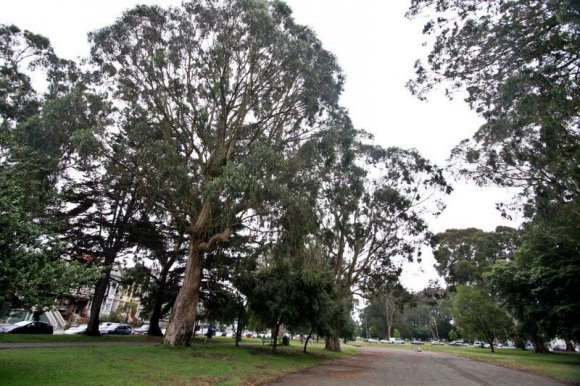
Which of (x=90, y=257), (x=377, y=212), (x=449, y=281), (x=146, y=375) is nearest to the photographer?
(x=146, y=375)

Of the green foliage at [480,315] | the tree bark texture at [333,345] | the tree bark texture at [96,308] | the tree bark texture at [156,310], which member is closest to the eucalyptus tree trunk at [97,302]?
the tree bark texture at [96,308]

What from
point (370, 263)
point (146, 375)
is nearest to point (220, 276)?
point (370, 263)

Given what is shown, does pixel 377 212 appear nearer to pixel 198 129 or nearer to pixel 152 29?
pixel 198 129

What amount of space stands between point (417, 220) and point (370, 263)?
5662 millimetres

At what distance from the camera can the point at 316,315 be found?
836 inches

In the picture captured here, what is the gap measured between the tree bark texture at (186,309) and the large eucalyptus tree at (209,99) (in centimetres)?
5

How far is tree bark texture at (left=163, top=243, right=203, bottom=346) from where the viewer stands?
17.4 metres

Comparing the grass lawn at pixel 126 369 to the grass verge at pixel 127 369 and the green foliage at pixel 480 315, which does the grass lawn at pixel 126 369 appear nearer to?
the grass verge at pixel 127 369

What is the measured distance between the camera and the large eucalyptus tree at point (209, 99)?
1602 cm

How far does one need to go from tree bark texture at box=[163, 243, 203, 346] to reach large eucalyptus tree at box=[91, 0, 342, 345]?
2.0 inches

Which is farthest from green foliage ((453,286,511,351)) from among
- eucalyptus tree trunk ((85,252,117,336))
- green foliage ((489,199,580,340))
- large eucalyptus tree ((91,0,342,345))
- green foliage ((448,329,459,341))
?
green foliage ((448,329,459,341))

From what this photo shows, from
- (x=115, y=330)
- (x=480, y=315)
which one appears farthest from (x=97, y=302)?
(x=480, y=315)

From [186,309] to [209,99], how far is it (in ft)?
35.6

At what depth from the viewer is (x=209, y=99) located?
1925 cm
